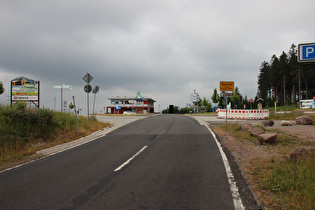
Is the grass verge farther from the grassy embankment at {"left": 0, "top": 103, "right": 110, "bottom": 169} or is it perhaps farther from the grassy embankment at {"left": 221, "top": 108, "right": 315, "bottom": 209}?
the grassy embankment at {"left": 0, "top": 103, "right": 110, "bottom": 169}

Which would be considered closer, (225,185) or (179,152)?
(225,185)

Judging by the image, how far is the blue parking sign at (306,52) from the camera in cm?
545

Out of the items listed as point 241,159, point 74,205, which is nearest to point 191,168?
point 241,159

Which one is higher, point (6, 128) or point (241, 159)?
point (6, 128)

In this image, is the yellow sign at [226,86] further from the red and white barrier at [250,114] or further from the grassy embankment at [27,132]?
the grassy embankment at [27,132]

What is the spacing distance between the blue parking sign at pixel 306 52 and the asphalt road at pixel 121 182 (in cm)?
358

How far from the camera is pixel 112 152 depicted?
8227mm

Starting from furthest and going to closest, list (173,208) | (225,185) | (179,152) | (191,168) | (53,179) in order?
(179,152) < (191,168) < (53,179) < (225,185) < (173,208)

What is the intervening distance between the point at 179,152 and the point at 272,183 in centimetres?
377

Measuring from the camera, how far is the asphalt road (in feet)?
12.7

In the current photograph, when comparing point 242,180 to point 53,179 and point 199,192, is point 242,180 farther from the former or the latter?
point 53,179

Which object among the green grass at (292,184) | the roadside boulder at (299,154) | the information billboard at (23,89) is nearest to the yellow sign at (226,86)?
the roadside boulder at (299,154)

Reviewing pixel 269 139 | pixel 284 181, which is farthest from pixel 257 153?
pixel 284 181

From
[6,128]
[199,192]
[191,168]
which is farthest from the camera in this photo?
[6,128]
